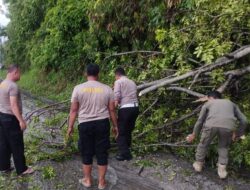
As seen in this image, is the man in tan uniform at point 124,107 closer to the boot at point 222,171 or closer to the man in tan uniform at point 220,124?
the man in tan uniform at point 220,124

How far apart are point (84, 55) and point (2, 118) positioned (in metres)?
10.6

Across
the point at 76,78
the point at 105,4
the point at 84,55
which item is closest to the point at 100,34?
the point at 105,4

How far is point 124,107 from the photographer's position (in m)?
7.49

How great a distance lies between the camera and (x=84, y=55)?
17.2m

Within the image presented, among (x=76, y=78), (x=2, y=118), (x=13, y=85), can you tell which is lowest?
(x=76, y=78)

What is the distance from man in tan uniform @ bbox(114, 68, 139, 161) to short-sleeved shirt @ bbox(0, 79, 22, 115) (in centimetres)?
176

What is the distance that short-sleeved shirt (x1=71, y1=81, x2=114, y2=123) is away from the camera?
20.2 ft

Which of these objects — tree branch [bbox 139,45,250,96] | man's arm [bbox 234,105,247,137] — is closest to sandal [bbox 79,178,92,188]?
tree branch [bbox 139,45,250,96]

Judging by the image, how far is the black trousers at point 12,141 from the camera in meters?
6.80

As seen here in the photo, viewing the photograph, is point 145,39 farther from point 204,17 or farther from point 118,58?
point 204,17

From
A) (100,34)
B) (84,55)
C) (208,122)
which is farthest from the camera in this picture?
(84,55)

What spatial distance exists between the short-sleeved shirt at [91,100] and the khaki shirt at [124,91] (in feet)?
3.97

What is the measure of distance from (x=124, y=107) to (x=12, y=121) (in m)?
1.96

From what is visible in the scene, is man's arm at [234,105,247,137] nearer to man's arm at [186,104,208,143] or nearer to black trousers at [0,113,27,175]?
man's arm at [186,104,208,143]
